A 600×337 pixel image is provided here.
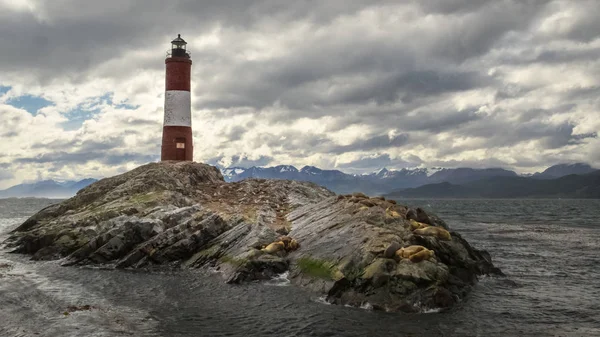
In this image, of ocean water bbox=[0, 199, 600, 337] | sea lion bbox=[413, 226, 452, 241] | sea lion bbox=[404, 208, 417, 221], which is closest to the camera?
ocean water bbox=[0, 199, 600, 337]

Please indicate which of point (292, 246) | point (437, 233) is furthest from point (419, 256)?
point (292, 246)

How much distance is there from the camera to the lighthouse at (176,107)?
5744cm

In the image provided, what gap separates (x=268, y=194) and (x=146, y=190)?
1212 cm

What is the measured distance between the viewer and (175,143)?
57812 millimetres

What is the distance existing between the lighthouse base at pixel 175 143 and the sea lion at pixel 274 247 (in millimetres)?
32402

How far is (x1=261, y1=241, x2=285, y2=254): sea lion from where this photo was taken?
28422 mm

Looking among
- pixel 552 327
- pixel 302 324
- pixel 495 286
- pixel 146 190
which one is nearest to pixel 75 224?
pixel 146 190

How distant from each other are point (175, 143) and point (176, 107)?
4.45m

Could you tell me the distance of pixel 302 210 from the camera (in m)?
39.2

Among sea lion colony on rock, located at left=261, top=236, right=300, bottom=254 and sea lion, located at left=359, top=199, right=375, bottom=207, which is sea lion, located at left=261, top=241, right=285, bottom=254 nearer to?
sea lion colony on rock, located at left=261, top=236, right=300, bottom=254

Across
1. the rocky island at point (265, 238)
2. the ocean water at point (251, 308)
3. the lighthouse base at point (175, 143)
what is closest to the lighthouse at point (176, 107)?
the lighthouse base at point (175, 143)

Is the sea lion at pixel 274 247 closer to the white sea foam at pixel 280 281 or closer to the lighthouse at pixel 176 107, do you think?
the white sea foam at pixel 280 281

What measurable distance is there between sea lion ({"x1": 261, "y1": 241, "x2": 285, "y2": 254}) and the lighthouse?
32.6 m

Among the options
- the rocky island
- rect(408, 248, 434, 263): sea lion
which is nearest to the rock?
the rocky island
